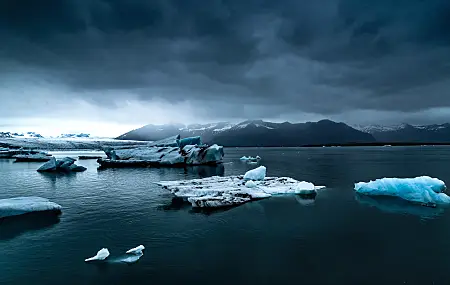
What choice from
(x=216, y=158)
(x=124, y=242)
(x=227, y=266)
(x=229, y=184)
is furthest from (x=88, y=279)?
(x=216, y=158)

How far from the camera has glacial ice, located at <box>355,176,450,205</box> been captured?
60.8 feet

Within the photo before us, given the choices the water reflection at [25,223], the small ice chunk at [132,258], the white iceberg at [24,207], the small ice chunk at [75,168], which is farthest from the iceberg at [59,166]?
the small ice chunk at [132,258]

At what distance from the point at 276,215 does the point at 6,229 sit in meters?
13.5

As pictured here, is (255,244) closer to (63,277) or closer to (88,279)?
(88,279)

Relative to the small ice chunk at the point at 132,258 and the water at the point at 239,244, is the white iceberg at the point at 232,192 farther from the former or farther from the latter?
the small ice chunk at the point at 132,258

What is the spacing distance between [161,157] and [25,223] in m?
35.1

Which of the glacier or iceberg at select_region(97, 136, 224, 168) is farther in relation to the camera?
iceberg at select_region(97, 136, 224, 168)

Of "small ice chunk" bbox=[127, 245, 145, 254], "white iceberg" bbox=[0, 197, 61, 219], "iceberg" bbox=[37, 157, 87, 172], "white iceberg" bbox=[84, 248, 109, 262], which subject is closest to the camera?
"white iceberg" bbox=[84, 248, 109, 262]

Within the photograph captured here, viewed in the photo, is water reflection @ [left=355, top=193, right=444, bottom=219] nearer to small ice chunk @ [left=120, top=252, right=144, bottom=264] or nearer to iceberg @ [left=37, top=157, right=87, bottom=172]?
small ice chunk @ [left=120, top=252, right=144, bottom=264]

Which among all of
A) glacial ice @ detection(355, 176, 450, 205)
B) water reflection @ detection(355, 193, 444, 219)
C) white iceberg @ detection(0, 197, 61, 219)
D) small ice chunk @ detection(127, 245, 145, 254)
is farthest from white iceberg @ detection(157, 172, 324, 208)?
white iceberg @ detection(0, 197, 61, 219)

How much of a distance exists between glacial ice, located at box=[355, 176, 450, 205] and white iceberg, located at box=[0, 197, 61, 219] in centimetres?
2132

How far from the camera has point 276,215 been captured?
15.5m

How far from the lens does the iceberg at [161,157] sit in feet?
162

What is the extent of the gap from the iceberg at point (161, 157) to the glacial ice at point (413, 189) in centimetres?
3279
